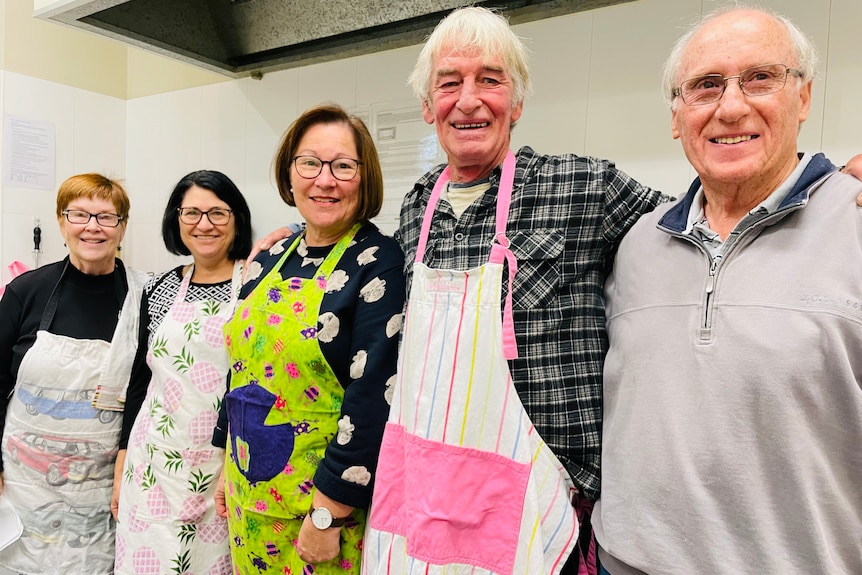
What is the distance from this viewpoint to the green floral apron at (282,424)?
1.10 m

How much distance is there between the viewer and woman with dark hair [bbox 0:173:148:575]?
1.52 m

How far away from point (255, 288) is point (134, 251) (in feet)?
4.37

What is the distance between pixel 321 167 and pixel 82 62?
1.68 meters

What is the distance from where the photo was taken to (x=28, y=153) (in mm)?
2119

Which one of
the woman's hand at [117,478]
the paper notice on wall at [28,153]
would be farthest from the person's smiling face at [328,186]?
the paper notice on wall at [28,153]

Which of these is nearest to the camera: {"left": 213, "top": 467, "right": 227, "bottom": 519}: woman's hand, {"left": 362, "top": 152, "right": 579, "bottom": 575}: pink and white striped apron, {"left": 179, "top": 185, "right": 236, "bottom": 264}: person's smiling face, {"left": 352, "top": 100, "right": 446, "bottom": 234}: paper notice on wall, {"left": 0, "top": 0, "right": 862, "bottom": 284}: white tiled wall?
{"left": 362, "top": 152, "right": 579, "bottom": 575}: pink and white striped apron

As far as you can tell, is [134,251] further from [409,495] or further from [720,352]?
[720,352]

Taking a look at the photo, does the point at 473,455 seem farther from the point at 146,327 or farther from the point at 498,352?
the point at 146,327

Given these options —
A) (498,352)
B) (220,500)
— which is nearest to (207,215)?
(220,500)

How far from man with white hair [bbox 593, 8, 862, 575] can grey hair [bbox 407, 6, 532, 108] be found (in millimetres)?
256

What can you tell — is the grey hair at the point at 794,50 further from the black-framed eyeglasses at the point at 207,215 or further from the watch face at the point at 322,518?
the black-framed eyeglasses at the point at 207,215

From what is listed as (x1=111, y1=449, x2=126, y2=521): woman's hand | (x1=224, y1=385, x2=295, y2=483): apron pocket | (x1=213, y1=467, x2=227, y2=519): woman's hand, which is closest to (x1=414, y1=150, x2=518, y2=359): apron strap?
(x1=224, y1=385, x2=295, y2=483): apron pocket

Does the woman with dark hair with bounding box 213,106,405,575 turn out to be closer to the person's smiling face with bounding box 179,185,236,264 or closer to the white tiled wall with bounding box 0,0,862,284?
the person's smiling face with bounding box 179,185,236,264

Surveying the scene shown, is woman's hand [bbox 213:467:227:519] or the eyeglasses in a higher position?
the eyeglasses
